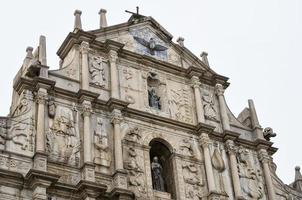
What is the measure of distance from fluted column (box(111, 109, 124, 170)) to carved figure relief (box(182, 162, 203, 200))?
181cm

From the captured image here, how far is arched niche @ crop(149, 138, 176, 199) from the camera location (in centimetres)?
1571

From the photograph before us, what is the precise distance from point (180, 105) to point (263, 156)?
8.28ft

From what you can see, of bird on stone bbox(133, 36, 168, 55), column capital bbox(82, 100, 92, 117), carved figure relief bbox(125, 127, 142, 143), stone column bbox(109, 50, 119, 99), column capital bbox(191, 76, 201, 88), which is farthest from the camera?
bird on stone bbox(133, 36, 168, 55)

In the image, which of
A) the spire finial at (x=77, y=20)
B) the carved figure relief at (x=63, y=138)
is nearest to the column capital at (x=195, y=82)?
the spire finial at (x=77, y=20)

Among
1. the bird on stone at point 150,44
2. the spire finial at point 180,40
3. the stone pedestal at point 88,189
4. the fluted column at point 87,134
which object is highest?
the spire finial at point 180,40

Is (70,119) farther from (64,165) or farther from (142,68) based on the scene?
(142,68)

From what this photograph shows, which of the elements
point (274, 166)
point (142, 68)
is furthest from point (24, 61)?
point (274, 166)

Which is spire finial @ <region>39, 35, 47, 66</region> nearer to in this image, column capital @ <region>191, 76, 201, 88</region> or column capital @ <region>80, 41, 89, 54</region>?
column capital @ <region>80, 41, 89, 54</region>

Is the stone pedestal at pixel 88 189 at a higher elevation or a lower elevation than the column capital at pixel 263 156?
lower

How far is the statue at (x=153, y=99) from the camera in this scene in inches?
658

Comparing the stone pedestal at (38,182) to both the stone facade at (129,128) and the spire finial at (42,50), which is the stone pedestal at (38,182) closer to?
the stone facade at (129,128)

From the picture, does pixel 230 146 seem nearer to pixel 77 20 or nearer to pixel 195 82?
pixel 195 82

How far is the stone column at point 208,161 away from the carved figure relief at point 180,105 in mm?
650

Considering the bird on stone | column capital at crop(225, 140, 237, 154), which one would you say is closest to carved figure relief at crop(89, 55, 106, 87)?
the bird on stone
